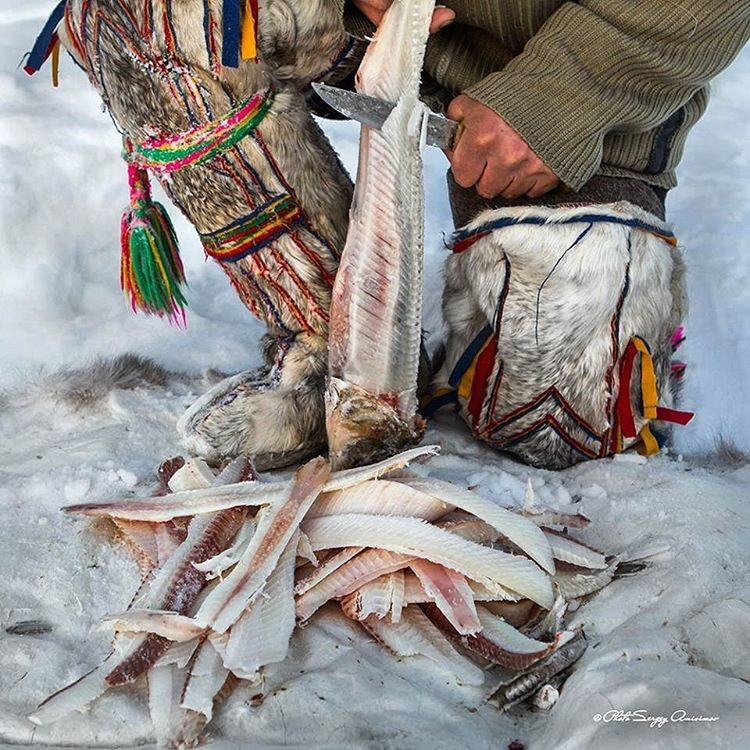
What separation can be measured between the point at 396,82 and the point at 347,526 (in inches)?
21.3

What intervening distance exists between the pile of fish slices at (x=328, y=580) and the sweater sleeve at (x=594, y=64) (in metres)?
0.46

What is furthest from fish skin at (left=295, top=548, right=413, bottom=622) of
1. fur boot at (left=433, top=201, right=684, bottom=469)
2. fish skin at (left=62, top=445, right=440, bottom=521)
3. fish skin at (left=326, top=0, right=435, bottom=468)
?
fur boot at (left=433, top=201, right=684, bottom=469)

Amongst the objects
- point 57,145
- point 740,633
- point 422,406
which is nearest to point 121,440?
point 422,406

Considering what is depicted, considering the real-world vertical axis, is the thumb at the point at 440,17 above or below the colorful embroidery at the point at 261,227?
above

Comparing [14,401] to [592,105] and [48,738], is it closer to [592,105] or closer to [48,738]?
[48,738]

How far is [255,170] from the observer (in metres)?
1.34

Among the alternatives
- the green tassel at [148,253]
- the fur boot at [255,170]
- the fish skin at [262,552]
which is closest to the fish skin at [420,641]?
the fish skin at [262,552]

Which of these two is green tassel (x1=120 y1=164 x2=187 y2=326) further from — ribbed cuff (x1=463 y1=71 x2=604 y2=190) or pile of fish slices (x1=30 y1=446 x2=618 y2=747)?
ribbed cuff (x1=463 y1=71 x2=604 y2=190)

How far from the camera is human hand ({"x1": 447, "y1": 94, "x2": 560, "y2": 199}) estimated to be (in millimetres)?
1277

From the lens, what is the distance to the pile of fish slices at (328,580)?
949 millimetres

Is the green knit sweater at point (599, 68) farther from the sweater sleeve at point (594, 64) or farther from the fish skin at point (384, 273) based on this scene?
the fish skin at point (384, 273)

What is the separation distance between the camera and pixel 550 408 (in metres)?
1.48

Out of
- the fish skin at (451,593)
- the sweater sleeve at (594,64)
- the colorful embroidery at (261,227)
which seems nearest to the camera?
the fish skin at (451,593)

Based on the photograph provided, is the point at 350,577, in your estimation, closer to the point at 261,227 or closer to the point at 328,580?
the point at 328,580
